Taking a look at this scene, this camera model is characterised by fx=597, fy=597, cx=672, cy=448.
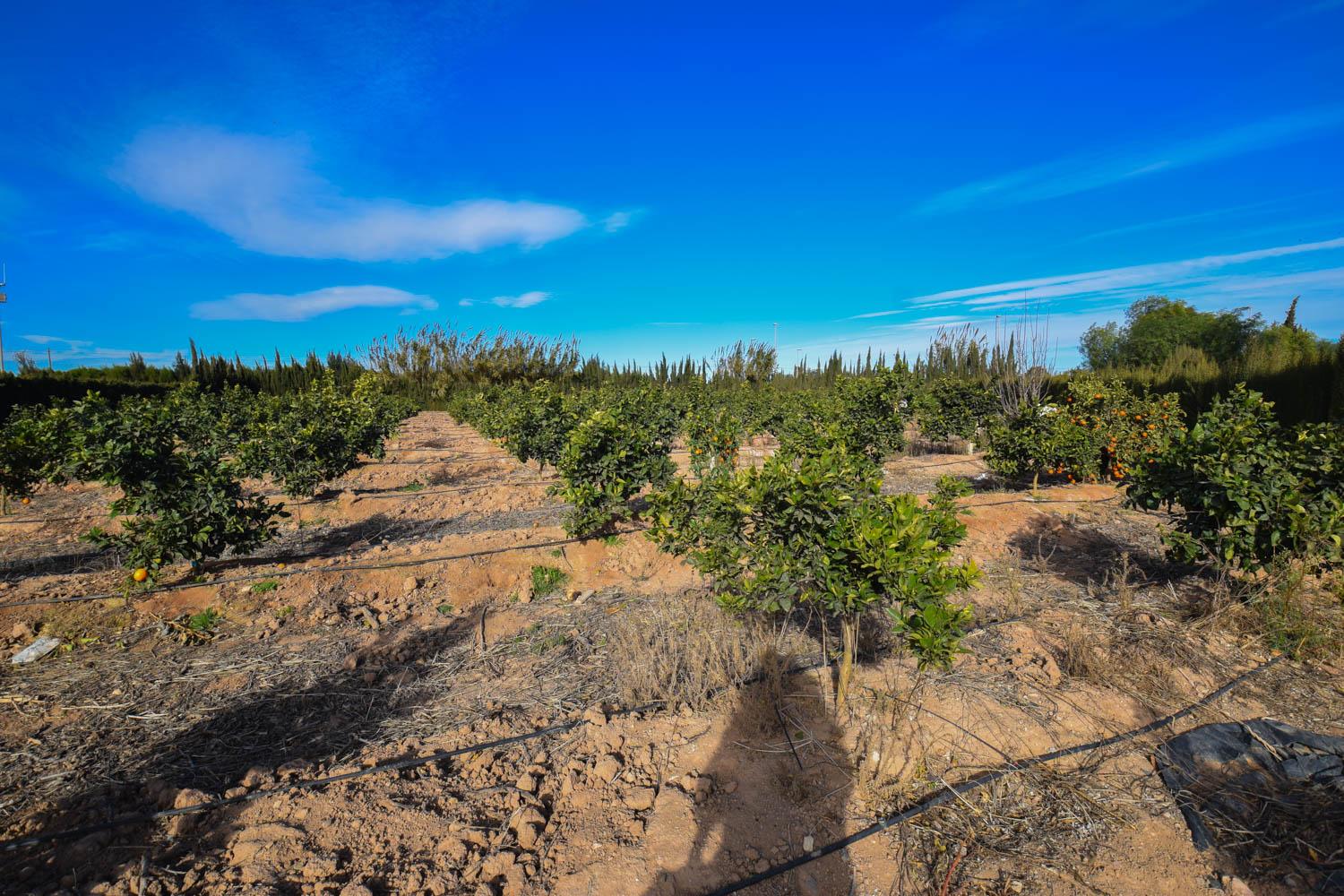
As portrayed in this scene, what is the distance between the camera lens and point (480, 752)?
340 cm

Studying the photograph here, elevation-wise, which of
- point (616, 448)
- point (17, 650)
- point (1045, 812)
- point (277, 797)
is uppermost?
point (616, 448)

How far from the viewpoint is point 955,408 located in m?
13.8

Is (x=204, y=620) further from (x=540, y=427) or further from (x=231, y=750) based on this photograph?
(x=540, y=427)

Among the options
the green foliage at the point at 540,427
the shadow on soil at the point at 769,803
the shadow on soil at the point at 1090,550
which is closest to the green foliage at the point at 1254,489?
the shadow on soil at the point at 1090,550

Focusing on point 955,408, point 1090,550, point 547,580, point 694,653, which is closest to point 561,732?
point 694,653

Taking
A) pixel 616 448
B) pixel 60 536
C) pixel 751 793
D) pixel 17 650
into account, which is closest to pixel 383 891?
pixel 751 793

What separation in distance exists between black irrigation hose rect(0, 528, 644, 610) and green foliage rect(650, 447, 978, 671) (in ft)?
11.0

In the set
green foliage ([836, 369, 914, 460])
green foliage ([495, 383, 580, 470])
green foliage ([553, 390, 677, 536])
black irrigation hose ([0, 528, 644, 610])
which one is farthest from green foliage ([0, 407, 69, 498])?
green foliage ([836, 369, 914, 460])

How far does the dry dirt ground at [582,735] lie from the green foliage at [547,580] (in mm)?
143

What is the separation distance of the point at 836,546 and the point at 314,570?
5.37m

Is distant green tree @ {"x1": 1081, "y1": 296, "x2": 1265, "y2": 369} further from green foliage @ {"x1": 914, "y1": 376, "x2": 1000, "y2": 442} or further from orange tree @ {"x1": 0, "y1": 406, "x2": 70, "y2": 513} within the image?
orange tree @ {"x1": 0, "y1": 406, "x2": 70, "y2": 513}

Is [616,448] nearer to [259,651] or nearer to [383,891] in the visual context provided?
[259,651]

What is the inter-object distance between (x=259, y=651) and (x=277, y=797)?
2.10 m

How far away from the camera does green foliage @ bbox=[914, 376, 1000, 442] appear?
13656mm
